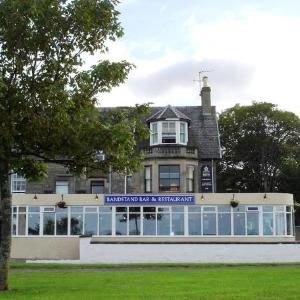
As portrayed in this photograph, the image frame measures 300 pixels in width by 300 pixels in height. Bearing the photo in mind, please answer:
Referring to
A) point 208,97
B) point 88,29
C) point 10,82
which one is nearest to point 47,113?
point 10,82

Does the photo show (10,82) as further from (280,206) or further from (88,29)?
(280,206)

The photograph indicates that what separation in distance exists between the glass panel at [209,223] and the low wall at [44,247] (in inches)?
358

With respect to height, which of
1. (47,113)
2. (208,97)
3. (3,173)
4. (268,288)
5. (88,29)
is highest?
(208,97)

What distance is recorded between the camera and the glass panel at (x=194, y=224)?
45.0 meters

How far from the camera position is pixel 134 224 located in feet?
149

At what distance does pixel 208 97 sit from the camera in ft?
180

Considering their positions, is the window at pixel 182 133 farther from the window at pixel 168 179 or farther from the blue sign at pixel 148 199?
the blue sign at pixel 148 199

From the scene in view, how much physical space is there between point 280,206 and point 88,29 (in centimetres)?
3128

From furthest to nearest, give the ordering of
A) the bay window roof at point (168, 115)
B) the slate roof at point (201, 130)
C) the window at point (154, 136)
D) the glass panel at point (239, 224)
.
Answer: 1. the slate roof at point (201, 130)
2. the bay window roof at point (168, 115)
3. the window at point (154, 136)
4. the glass panel at point (239, 224)

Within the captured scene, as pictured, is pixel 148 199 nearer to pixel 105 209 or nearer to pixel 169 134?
pixel 105 209

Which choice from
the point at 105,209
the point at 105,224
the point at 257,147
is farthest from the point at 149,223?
the point at 257,147

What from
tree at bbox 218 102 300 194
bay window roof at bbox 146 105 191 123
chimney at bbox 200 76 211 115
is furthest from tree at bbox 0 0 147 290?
tree at bbox 218 102 300 194

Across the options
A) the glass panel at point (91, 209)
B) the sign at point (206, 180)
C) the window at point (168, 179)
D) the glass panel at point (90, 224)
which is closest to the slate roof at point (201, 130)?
the sign at point (206, 180)

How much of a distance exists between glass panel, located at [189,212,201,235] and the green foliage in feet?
90.4
